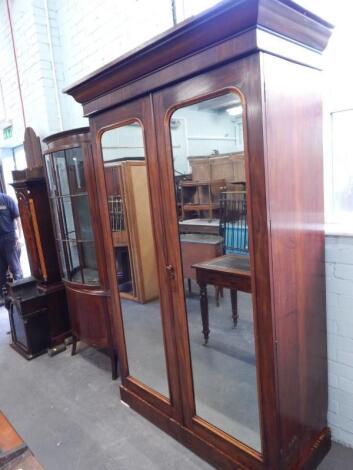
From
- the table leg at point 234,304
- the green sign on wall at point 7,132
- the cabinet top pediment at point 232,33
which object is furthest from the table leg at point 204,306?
the green sign on wall at point 7,132

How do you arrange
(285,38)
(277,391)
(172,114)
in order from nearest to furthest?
1. (285,38)
2. (277,391)
3. (172,114)

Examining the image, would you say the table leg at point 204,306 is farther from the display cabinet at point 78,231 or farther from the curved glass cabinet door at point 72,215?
the curved glass cabinet door at point 72,215

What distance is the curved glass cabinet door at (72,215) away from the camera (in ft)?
8.00

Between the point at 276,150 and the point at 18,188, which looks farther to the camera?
the point at 18,188

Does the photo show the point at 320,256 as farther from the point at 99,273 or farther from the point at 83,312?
the point at 83,312

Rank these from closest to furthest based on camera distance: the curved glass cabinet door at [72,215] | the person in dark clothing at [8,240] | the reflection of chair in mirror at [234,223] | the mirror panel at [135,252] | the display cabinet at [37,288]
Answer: the reflection of chair in mirror at [234,223] → the mirror panel at [135,252] → the curved glass cabinet door at [72,215] → the display cabinet at [37,288] → the person in dark clothing at [8,240]

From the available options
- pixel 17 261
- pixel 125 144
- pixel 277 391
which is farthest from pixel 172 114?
→ pixel 17 261

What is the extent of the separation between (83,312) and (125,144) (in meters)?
1.41

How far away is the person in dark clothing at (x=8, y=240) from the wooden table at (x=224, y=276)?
10.2 ft

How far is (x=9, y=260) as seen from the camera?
159 inches

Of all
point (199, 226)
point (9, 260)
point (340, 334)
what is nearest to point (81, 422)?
point (199, 226)

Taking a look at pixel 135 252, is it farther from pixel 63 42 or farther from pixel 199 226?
pixel 63 42

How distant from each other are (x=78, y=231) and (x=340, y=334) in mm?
1911

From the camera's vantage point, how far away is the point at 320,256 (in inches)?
59.7
